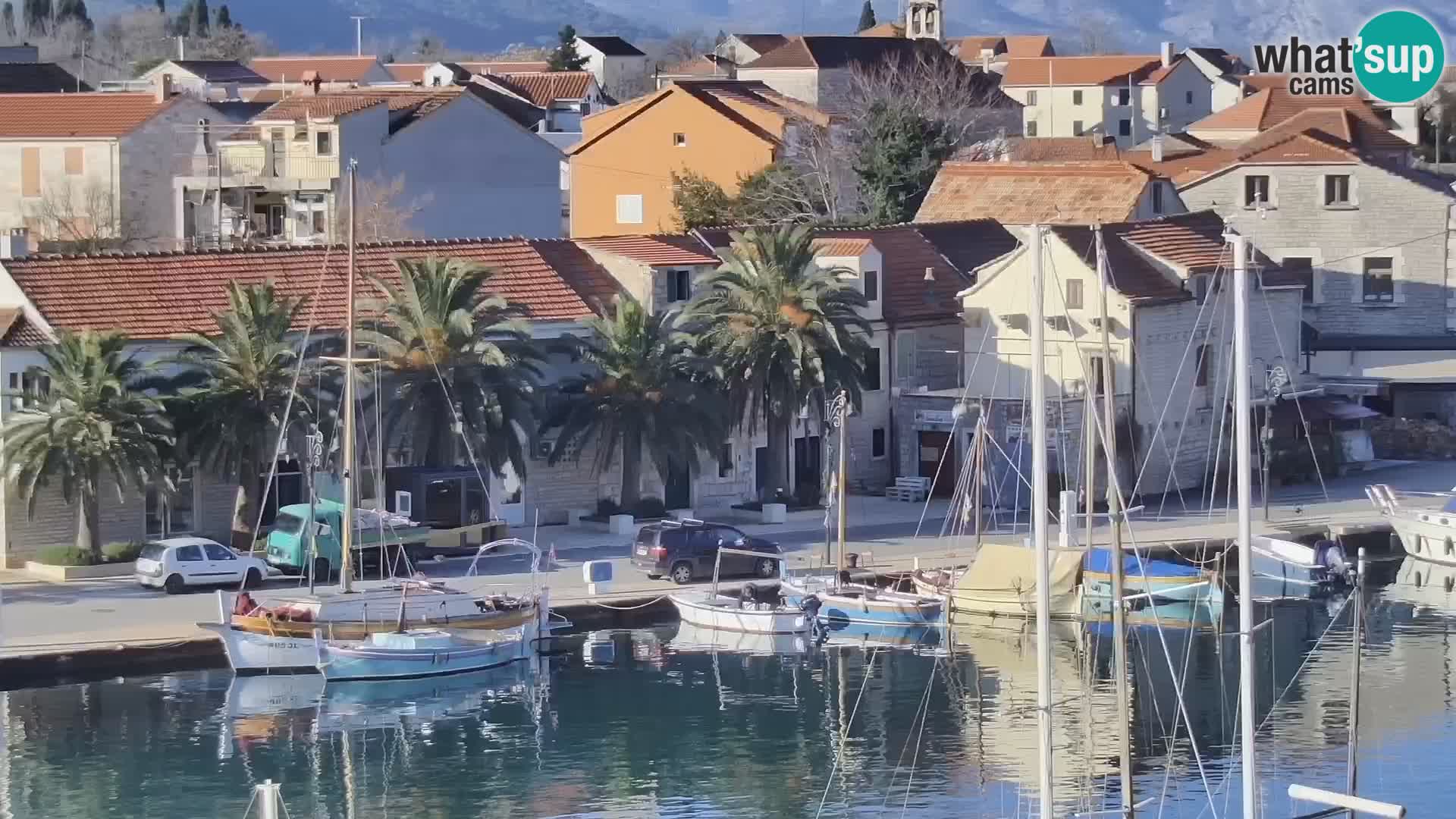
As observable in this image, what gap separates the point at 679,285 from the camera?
187 ft

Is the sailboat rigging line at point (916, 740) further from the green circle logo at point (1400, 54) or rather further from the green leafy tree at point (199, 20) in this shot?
the green leafy tree at point (199, 20)

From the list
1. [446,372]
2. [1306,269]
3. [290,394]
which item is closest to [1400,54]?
[1306,269]

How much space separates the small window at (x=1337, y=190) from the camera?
236 ft

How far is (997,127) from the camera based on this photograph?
10869 centimetres

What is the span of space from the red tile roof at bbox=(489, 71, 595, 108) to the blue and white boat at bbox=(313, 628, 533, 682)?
75.1 m

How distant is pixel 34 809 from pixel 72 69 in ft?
397

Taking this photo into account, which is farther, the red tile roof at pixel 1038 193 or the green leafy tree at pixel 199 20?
the green leafy tree at pixel 199 20

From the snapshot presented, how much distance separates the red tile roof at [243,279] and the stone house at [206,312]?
1.4 inches

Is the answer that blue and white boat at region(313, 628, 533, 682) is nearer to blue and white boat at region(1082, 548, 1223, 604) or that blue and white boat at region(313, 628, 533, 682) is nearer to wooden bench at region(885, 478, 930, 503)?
blue and white boat at region(1082, 548, 1223, 604)

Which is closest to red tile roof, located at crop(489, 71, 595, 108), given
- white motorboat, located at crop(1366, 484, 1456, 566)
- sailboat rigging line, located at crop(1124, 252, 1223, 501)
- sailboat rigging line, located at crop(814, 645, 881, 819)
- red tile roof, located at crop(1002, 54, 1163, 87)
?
red tile roof, located at crop(1002, 54, 1163, 87)

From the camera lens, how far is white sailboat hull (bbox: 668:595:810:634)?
153 feet

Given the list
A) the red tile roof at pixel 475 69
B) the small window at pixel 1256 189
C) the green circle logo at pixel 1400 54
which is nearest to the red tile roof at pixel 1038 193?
the small window at pixel 1256 189

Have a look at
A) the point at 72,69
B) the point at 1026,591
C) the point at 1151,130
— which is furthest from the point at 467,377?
the point at 72,69

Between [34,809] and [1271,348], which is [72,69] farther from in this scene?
[34,809]
